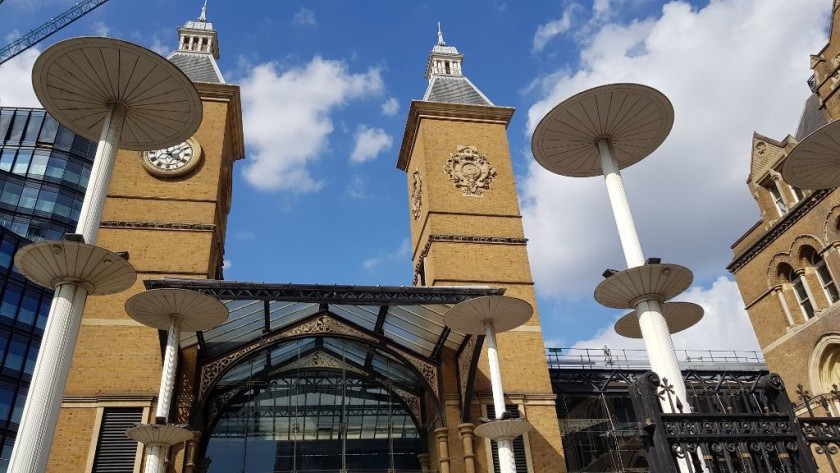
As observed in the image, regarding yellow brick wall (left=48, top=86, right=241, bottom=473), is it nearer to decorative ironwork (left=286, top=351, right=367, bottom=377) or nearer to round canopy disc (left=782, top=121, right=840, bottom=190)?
decorative ironwork (left=286, top=351, right=367, bottom=377)

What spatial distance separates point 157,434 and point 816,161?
15.4 metres

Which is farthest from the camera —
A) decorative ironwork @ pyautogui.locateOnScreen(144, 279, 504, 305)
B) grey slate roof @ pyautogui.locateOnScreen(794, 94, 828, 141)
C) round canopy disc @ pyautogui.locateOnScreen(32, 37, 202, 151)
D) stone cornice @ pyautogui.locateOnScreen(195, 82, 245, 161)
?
grey slate roof @ pyautogui.locateOnScreen(794, 94, 828, 141)

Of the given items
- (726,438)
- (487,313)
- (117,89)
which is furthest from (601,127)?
(117,89)

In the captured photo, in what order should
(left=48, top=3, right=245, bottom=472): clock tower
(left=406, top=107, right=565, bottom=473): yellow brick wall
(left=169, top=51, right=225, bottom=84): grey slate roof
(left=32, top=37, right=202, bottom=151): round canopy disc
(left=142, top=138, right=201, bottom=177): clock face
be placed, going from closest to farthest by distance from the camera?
(left=32, top=37, right=202, bottom=151): round canopy disc
(left=48, top=3, right=245, bottom=472): clock tower
(left=406, top=107, right=565, bottom=473): yellow brick wall
(left=142, top=138, right=201, bottom=177): clock face
(left=169, top=51, right=225, bottom=84): grey slate roof

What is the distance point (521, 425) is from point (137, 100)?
1142 cm

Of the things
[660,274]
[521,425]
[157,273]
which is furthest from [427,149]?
[660,274]

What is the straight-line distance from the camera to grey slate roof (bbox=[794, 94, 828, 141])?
27.7 metres

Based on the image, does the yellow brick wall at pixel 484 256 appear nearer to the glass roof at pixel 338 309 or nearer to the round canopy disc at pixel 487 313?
the glass roof at pixel 338 309

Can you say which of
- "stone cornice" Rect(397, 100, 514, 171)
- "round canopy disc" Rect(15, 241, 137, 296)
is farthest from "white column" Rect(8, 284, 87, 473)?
"stone cornice" Rect(397, 100, 514, 171)

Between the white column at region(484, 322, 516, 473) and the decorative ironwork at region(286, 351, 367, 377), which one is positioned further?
the decorative ironwork at region(286, 351, 367, 377)

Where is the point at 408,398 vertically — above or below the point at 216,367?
below

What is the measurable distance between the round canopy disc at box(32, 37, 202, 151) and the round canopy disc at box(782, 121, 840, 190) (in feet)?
40.5

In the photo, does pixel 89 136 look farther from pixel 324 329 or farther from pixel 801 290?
pixel 801 290

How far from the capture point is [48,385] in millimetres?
10305
